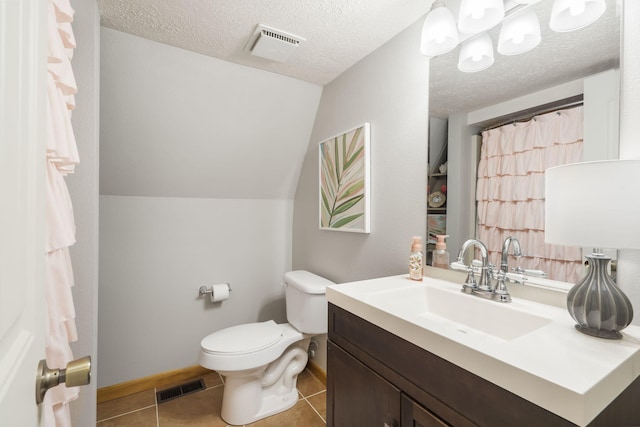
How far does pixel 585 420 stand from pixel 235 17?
1.81 m

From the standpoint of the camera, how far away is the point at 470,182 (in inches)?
50.7

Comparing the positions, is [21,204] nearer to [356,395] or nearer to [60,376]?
[60,376]

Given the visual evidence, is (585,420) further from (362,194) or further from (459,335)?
(362,194)

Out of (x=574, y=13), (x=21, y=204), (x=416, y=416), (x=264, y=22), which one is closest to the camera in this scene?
(x=21, y=204)

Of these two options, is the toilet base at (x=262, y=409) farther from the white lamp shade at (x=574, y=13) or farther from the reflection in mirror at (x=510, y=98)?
the white lamp shade at (x=574, y=13)

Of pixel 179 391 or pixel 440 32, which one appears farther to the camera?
pixel 179 391

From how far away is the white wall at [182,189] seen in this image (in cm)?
177

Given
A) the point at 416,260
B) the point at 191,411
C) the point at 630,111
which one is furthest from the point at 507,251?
the point at 191,411

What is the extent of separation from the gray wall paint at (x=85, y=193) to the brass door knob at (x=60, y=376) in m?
1.08

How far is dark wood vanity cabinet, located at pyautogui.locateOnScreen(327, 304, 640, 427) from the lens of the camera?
2.14ft

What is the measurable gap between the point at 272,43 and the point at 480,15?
1.01 m

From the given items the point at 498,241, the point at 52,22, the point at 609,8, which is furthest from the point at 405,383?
the point at 52,22

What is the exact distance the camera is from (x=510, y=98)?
44.7 inches

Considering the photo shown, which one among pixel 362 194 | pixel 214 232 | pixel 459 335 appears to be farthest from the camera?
pixel 214 232
